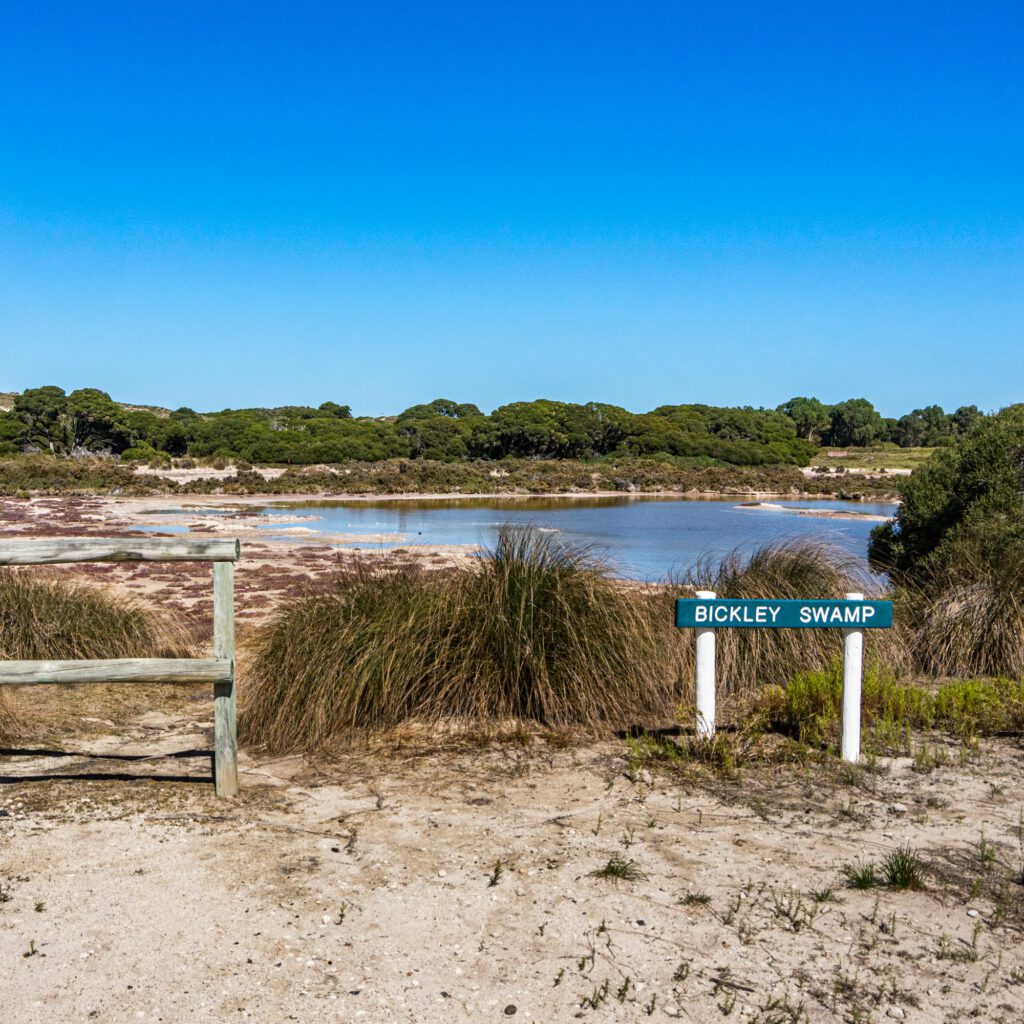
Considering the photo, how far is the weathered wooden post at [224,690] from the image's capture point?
499cm

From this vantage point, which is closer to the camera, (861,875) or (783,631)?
(861,875)

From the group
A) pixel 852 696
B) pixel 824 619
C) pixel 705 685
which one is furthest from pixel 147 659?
pixel 852 696

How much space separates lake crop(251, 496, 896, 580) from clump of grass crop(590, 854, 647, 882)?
1289 cm

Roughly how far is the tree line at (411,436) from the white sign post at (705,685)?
66651mm

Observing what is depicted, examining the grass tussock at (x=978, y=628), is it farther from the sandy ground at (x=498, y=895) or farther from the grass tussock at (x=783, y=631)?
the sandy ground at (x=498, y=895)

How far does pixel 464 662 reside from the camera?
6.61 meters

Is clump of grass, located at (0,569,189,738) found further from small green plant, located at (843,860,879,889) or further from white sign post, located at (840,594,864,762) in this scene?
small green plant, located at (843,860,879,889)

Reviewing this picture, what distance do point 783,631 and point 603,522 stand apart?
2697 centimetres

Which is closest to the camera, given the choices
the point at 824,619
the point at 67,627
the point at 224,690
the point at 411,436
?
the point at 224,690

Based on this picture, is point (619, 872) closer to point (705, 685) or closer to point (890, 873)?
point (890, 873)

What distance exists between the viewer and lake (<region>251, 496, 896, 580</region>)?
80.7 ft

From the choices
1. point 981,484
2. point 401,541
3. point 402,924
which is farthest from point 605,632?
point 401,541

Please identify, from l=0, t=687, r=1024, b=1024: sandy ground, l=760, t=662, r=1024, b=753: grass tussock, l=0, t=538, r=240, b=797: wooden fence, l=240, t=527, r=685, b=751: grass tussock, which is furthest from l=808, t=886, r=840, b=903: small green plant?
l=0, t=538, r=240, b=797: wooden fence

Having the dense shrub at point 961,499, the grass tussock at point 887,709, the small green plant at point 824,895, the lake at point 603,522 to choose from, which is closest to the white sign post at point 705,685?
the grass tussock at point 887,709
